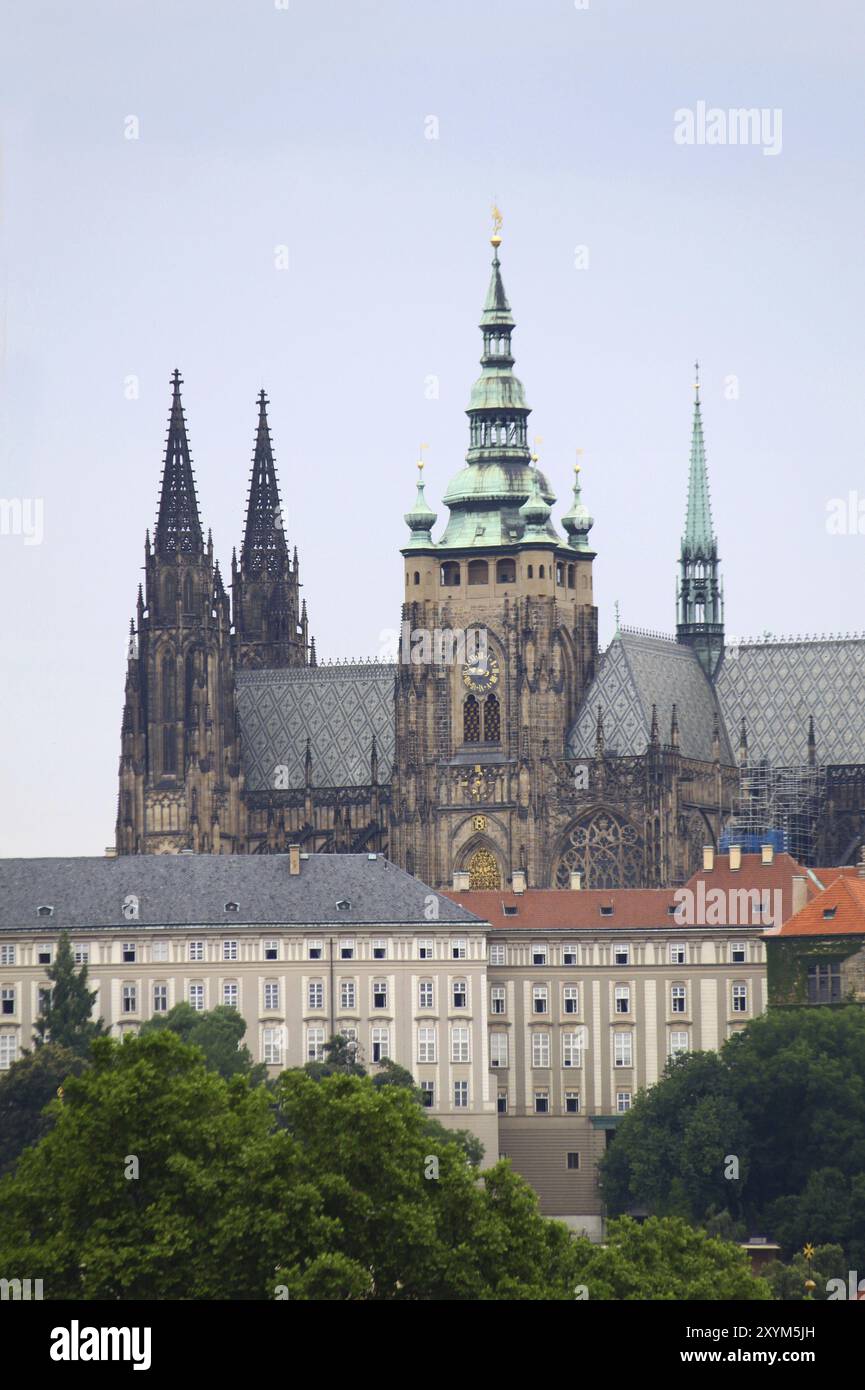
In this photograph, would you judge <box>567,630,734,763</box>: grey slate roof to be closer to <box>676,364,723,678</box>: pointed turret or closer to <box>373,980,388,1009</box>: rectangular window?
<box>676,364,723,678</box>: pointed turret

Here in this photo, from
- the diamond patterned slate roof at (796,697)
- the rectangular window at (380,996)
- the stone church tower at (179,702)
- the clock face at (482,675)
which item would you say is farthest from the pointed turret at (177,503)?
the rectangular window at (380,996)

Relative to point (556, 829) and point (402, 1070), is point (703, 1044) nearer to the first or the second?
point (402, 1070)

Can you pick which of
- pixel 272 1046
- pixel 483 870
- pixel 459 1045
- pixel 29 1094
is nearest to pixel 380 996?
pixel 459 1045

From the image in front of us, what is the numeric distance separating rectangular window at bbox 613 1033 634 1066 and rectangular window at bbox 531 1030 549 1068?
100 inches

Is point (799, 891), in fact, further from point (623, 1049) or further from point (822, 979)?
point (623, 1049)

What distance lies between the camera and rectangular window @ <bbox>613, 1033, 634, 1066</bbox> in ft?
463

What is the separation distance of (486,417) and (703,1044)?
4264 cm

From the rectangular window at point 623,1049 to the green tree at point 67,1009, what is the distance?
19344 millimetres

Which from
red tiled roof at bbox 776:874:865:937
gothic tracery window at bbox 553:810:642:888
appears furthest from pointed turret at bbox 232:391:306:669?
red tiled roof at bbox 776:874:865:937

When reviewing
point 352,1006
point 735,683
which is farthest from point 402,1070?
point 735,683

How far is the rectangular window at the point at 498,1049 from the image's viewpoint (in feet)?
464

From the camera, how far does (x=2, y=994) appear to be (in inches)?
5591

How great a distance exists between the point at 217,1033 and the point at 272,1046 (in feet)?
27.0
